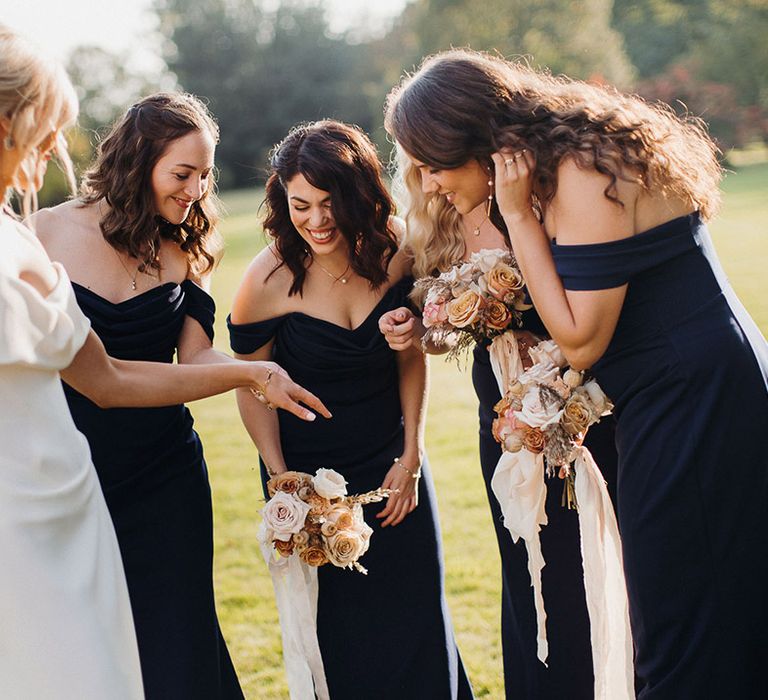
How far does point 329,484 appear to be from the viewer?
4078 millimetres

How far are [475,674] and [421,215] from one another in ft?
8.36

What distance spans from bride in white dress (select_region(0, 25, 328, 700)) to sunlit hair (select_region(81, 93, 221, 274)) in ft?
4.33

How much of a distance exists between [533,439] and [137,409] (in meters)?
1.72

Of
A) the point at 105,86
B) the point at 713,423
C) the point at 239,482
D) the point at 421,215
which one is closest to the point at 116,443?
the point at 421,215

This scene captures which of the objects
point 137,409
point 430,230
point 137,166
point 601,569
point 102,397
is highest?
point 137,166

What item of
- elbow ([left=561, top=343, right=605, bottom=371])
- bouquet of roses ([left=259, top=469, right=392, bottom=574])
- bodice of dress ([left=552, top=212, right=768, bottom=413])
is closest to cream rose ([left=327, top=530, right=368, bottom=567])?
bouquet of roses ([left=259, top=469, right=392, bottom=574])

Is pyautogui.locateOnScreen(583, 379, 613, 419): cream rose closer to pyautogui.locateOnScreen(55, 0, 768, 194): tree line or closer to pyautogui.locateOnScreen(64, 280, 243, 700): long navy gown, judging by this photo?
pyautogui.locateOnScreen(64, 280, 243, 700): long navy gown

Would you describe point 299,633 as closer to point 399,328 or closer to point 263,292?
point 399,328

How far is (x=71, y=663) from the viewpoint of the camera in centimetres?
253

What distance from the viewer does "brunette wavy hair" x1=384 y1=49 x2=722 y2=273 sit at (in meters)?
3.27

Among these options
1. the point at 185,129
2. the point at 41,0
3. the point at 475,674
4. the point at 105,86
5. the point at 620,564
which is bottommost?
the point at 475,674

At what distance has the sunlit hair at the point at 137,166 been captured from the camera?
4.12 m

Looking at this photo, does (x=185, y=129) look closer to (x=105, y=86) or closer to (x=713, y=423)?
(x=713, y=423)

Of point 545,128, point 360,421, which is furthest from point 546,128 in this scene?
point 360,421
